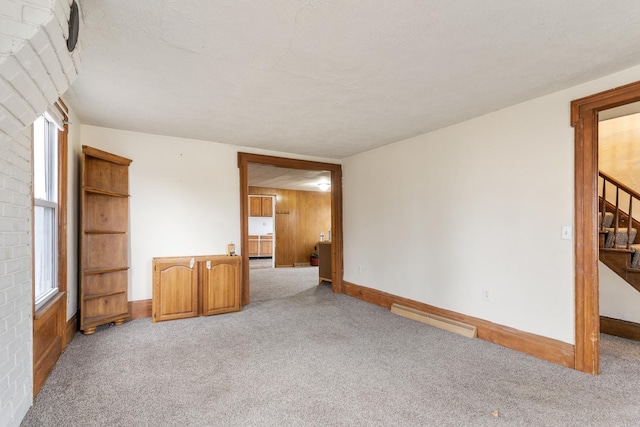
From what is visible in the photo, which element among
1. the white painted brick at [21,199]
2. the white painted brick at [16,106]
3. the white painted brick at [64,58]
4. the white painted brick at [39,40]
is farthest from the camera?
the white painted brick at [21,199]

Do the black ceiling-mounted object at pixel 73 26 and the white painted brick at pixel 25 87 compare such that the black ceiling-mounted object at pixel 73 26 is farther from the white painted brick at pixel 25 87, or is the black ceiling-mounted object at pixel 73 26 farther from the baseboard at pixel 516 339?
the baseboard at pixel 516 339

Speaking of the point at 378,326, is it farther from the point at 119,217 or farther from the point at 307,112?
the point at 119,217

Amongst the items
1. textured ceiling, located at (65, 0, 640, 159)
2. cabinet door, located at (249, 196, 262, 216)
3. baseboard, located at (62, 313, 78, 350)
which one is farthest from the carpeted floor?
cabinet door, located at (249, 196, 262, 216)

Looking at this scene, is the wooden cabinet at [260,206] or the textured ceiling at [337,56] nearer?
the textured ceiling at [337,56]

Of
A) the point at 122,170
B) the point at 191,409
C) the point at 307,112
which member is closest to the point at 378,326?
the point at 191,409

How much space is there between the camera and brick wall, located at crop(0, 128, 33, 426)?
5.69 ft

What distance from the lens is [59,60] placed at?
1.53 metres

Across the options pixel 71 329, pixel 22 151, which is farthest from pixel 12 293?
pixel 71 329

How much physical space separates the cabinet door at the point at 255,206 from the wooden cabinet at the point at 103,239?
272 inches

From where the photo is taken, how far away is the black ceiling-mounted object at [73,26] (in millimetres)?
1521

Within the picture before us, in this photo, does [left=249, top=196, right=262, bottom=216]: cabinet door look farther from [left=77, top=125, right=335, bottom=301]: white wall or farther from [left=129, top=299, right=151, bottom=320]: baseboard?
[left=129, top=299, right=151, bottom=320]: baseboard

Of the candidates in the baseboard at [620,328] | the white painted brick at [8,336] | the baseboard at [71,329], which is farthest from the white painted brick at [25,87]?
the baseboard at [620,328]

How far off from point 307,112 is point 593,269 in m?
2.88

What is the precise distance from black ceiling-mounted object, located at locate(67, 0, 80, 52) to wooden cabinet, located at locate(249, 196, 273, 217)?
9292 mm
